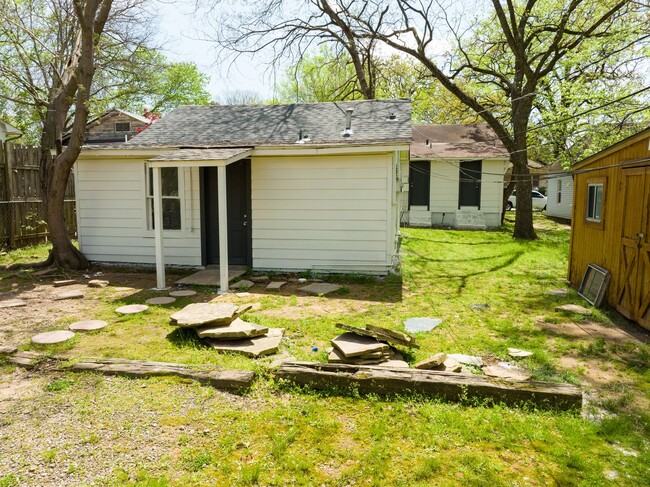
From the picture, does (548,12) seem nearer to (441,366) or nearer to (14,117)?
(441,366)

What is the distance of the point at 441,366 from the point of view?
14.1ft

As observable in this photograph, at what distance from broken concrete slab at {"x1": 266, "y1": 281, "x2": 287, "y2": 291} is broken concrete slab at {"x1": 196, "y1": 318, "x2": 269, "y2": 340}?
280cm

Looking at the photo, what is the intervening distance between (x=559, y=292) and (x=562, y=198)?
16223mm

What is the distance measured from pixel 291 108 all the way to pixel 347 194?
11.8ft

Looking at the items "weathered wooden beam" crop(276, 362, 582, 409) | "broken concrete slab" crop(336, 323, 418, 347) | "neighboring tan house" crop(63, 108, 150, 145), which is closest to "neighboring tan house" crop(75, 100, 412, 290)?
"broken concrete slab" crop(336, 323, 418, 347)

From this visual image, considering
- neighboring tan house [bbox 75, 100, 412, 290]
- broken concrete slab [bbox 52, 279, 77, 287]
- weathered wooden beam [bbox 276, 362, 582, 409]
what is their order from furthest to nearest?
neighboring tan house [bbox 75, 100, 412, 290] < broken concrete slab [bbox 52, 279, 77, 287] < weathered wooden beam [bbox 276, 362, 582, 409]

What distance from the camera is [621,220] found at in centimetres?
661

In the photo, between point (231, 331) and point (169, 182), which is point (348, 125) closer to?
point (169, 182)

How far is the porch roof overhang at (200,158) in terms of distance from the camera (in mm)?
7707

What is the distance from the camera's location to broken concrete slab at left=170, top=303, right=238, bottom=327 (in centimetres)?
521

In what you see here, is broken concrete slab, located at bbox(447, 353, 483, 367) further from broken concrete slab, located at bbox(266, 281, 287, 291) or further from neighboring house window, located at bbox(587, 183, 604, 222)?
neighboring house window, located at bbox(587, 183, 604, 222)

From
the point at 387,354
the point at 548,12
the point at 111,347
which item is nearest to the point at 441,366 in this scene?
the point at 387,354

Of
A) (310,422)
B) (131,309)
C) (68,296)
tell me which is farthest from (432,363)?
(68,296)

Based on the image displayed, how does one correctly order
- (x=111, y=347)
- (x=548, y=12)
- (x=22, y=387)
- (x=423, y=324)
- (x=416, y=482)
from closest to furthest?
(x=416, y=482)
(x=22, y=387)
(x=111, y=347)
(x=423, y=324)
(x=548, y=12)
